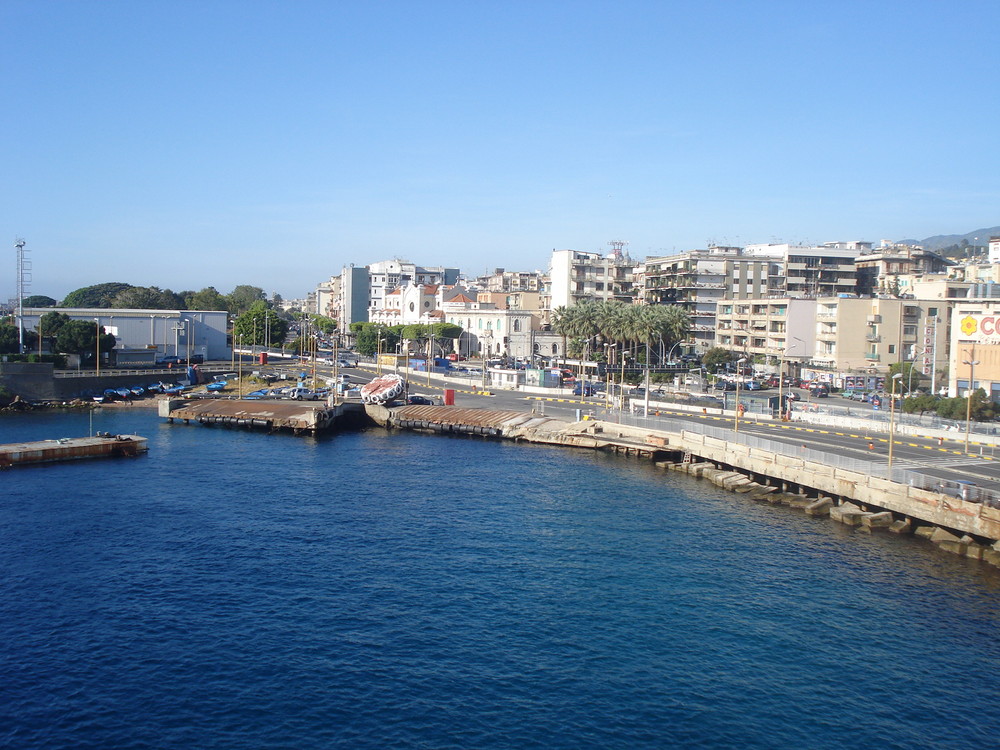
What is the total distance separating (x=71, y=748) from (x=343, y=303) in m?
151

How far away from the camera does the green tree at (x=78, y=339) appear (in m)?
82.8

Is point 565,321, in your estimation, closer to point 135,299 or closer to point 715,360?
point 715,360

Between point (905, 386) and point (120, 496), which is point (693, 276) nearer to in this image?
point (905, 386)

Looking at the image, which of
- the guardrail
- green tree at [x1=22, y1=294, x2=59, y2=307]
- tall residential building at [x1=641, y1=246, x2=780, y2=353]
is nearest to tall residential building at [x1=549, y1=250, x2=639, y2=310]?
tall residential building at [x1=641, y1=246, x2=780, y2=353]

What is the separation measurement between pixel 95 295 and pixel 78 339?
9989cm

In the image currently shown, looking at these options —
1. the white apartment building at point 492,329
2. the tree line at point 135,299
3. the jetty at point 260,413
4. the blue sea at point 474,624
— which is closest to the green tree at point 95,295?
the tree line at point 135,299

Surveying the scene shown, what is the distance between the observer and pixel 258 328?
11456cm

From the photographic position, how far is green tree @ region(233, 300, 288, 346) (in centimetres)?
11406

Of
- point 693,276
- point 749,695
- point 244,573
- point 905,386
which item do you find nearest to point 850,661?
point 749,695

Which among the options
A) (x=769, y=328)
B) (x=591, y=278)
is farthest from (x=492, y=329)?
(x=769, y=328)

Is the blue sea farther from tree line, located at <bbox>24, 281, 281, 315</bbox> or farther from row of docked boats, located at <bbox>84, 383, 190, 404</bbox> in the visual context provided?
tree line, located at <bbox>24, 281, 281, 315</bbox>

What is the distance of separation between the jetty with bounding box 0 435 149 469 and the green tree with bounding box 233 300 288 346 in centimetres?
6164

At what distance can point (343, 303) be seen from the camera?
546ft

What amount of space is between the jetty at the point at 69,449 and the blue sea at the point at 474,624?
6.88 m
